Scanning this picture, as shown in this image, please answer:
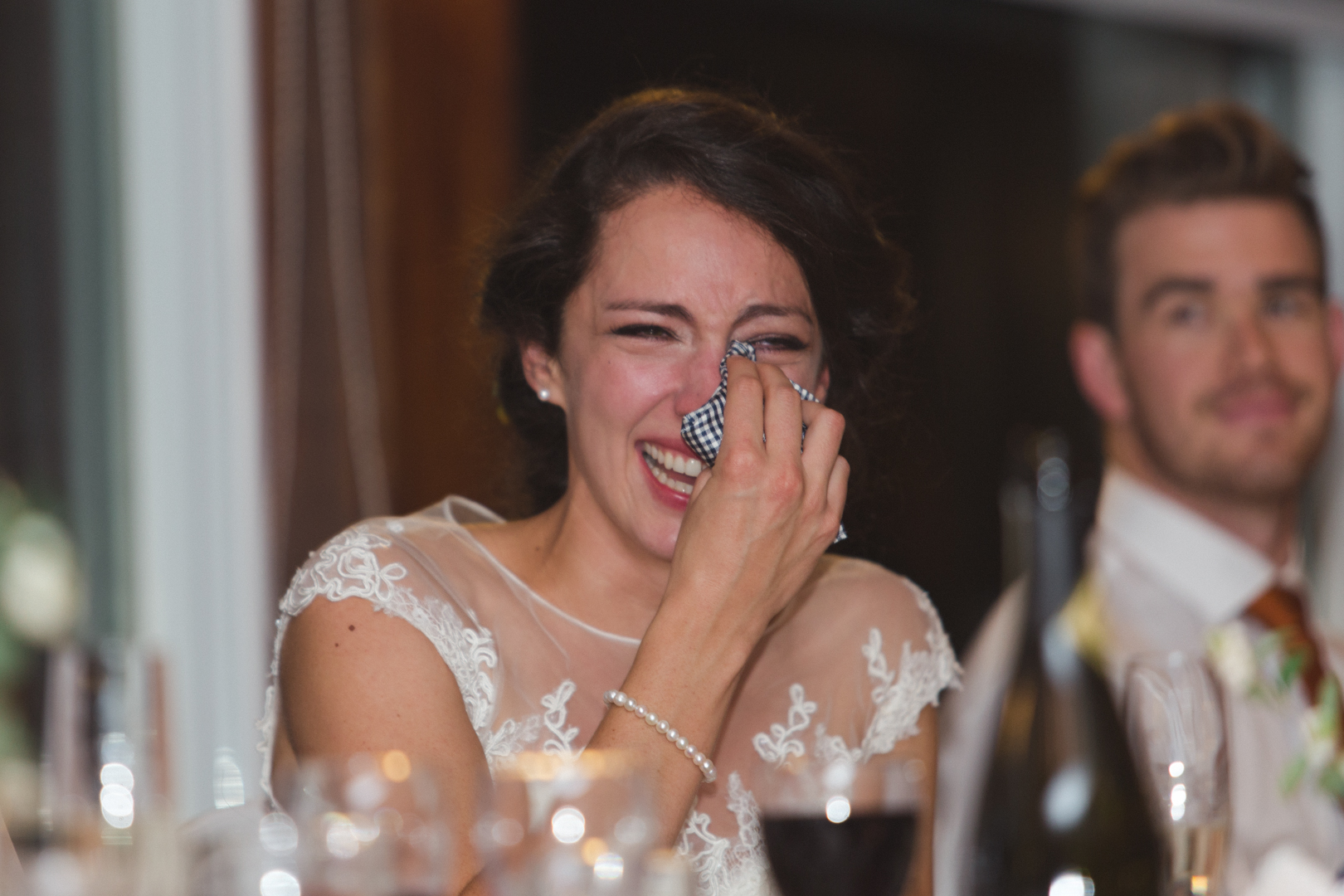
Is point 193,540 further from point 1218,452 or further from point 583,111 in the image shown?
point 1218,452

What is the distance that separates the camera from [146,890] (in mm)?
732

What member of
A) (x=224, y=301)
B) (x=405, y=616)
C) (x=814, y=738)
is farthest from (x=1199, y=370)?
(x=224, y=301)

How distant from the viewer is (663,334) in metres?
1.71

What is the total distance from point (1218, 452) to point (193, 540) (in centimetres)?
217

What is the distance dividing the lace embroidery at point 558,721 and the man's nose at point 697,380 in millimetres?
427

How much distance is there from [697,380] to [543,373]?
0.33 meters

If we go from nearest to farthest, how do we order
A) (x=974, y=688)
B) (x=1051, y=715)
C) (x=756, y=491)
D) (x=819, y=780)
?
(x=819, y=780) → (x=1051, y=715) → (x=756, y=491) → (x=974, y=688)

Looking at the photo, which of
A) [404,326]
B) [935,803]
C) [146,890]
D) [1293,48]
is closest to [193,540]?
[404,326]

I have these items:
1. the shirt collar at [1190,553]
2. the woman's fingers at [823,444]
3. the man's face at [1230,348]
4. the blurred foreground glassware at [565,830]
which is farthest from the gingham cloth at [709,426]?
the man's face at [1230,348]

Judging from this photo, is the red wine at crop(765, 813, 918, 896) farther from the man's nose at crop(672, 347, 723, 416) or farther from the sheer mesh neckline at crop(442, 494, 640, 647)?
the sheer mesh neckline at crop(442, 494, 640, 647)

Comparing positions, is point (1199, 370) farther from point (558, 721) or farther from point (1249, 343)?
point (558, 721)

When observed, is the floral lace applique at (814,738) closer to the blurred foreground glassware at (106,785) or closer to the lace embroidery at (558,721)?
the lace embroidery at (558,721)

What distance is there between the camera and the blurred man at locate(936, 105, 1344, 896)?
2.55 meters

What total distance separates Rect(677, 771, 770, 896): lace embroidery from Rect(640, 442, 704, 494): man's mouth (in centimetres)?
42
